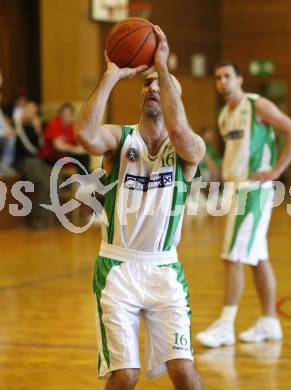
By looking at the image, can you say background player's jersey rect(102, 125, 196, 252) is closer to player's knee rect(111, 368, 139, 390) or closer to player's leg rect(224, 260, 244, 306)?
player's knee rect(111, 368, 139, 390)

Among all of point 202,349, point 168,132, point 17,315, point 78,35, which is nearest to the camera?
point 168,132

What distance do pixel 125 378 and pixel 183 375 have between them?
0.25 meters

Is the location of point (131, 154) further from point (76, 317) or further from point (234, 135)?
point (76, 317)

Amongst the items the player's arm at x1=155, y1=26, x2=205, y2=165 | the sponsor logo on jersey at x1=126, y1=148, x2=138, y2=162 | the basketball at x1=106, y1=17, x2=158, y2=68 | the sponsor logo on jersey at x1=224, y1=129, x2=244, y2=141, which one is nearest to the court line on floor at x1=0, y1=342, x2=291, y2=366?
the sponsor logo on jersey at x1=224, y1=129, x2=244, y2=141

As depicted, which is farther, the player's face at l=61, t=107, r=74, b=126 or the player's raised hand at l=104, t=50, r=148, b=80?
→ the player's face at l=61, t=107, r=74, b=126

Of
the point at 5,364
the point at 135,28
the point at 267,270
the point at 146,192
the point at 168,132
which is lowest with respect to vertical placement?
the point at 5,364

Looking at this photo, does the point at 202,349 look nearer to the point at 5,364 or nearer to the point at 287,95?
the point at 5,364

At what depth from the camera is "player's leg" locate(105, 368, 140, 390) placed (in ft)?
12.3

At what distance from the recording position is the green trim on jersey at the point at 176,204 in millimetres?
3918

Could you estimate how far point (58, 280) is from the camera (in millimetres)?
8852

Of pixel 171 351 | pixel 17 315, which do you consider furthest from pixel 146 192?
pixel 17 315

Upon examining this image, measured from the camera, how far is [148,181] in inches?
154

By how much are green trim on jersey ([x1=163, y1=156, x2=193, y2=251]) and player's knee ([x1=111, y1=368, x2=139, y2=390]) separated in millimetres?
582

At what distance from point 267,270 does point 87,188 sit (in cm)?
746
